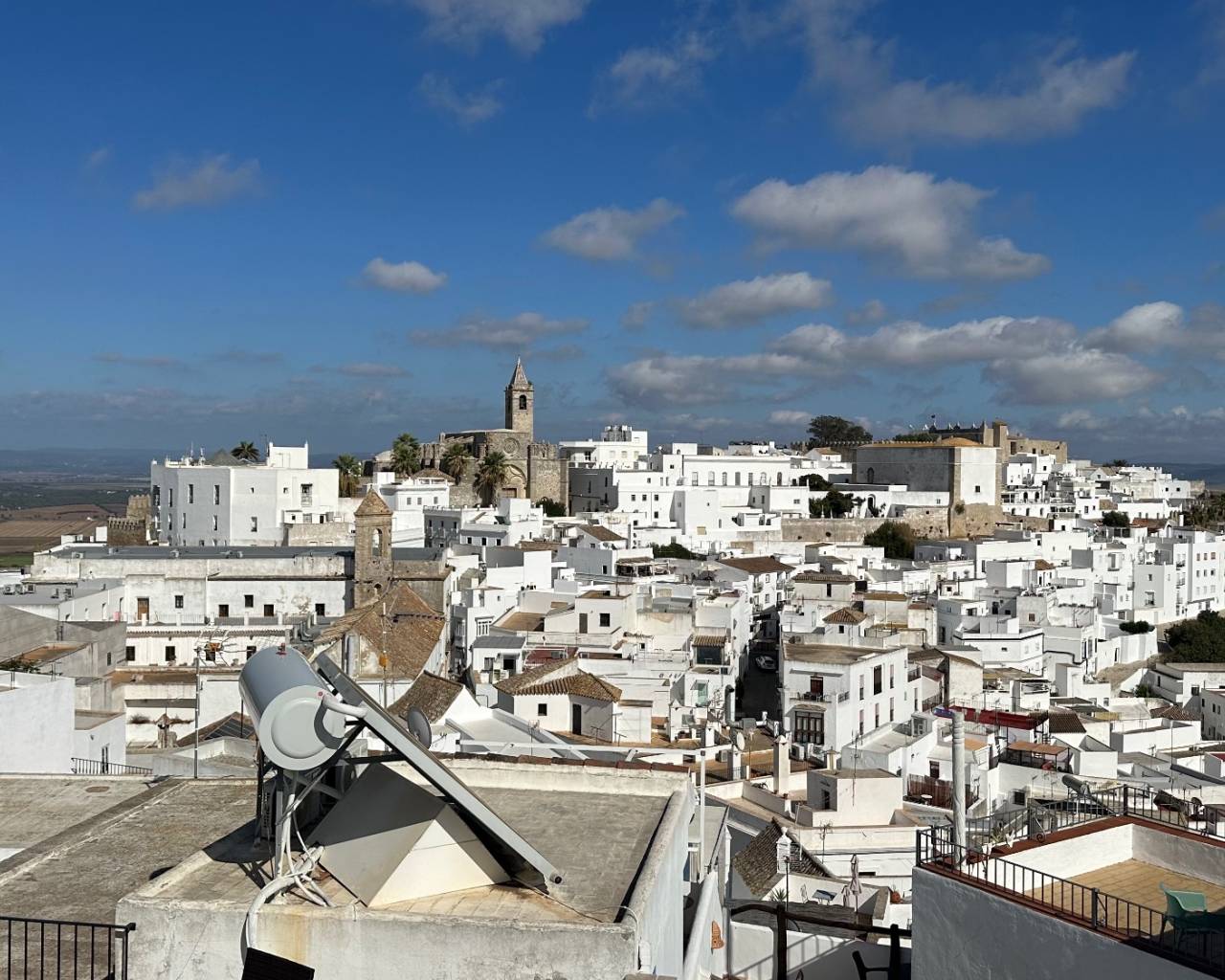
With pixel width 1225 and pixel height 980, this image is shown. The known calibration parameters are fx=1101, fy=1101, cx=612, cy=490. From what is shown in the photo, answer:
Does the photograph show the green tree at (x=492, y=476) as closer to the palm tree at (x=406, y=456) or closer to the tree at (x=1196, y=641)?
the palm tree at (x=406, y=456)

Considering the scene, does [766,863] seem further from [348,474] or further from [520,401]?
[520,401]

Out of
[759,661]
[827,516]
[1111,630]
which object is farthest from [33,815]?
[827,516]

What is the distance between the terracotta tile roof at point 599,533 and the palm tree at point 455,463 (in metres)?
14.3

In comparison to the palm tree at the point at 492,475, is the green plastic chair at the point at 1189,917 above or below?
Answer: below

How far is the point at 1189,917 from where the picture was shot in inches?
225

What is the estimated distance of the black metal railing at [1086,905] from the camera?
5.55 m

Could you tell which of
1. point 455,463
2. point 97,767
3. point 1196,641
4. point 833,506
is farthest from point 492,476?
point 97,767

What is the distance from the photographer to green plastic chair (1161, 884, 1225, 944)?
5.62 meters

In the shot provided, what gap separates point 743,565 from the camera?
38906mm

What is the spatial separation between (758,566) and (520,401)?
95.1 ft

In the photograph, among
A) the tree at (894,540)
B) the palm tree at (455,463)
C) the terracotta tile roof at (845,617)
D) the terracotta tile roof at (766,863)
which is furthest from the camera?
the palm tree at (455,463)

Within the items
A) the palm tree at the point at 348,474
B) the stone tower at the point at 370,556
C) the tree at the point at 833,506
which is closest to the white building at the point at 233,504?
the palm tree at the point at 348,474

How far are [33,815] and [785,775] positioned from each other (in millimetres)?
12041

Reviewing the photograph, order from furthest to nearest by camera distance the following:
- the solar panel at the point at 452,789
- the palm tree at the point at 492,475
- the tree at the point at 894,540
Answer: the palm tree at the point at 492,475
the tree at the point at 894,540
the solar panel at the point at 452,789
